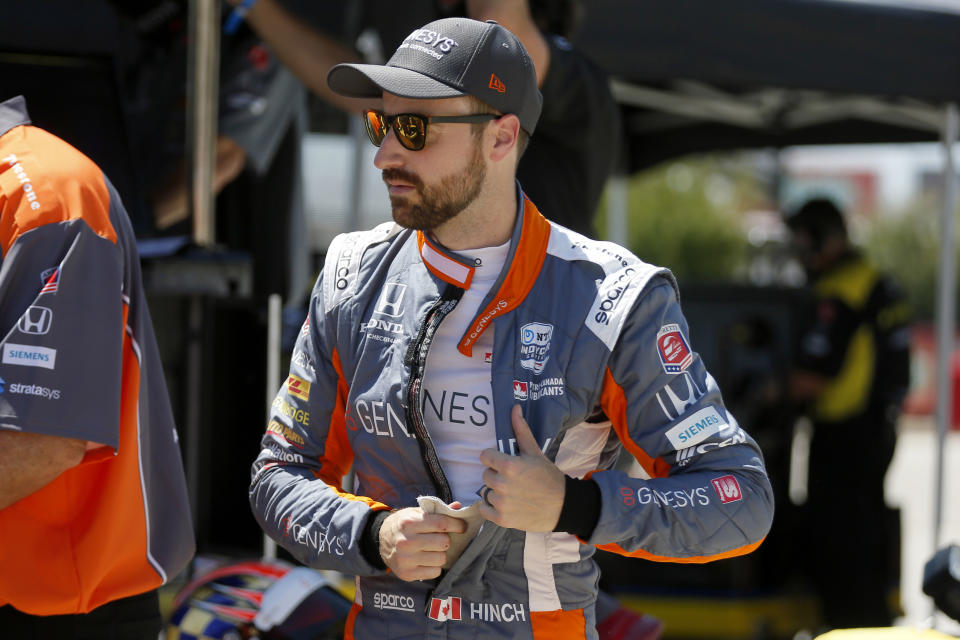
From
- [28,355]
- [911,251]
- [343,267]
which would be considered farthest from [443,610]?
[911,251]

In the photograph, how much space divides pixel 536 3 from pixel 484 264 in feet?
4.25

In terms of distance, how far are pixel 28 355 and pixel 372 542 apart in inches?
24.7

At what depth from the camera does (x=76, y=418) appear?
191 centimetres

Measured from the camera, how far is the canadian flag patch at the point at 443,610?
6.23ft

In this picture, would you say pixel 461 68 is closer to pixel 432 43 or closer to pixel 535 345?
pixel 432 43

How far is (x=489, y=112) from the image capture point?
2.02 meters

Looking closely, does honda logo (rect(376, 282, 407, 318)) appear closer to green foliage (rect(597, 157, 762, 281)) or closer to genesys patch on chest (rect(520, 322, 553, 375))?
genesys patch on chest (rect(520, 322, 553, 375))

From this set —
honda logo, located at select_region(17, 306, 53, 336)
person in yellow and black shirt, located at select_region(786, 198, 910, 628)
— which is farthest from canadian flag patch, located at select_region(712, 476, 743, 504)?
person in yellow and black shirt, located at select_region(786, 198, 910, 628)

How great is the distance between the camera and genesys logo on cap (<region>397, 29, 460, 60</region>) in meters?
1.99

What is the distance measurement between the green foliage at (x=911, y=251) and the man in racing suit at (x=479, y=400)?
27.6m

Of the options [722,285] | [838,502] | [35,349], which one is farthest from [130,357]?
[838,502]

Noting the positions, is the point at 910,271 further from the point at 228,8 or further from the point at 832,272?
the point at 228,8

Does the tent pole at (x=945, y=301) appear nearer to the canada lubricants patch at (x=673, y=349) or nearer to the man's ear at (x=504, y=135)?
the canada lubricants patch at (x=673, y=349)

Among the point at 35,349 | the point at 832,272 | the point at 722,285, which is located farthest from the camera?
the point at 832,272
